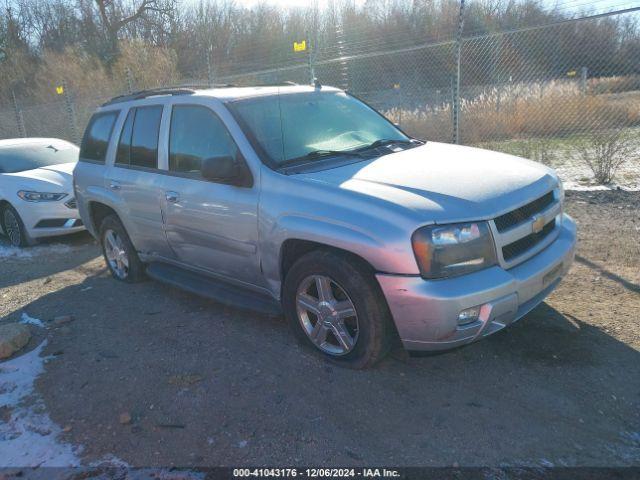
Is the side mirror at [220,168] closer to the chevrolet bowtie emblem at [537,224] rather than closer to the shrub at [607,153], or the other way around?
the chevrolet bowtie emblem at [537,224]

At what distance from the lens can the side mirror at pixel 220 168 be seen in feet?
11.9

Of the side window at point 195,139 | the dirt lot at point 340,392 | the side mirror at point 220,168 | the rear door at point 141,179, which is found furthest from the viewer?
the rear door at point 141,179

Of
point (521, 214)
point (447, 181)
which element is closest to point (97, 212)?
point (447, 181)

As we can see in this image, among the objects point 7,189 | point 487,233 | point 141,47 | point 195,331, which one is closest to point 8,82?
point 141,47

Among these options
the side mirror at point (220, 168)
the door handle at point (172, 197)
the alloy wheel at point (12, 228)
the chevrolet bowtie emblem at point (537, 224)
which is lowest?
the alloy wheel at point (12, 228)

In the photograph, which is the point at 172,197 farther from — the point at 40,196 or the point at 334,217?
the point at 40,196

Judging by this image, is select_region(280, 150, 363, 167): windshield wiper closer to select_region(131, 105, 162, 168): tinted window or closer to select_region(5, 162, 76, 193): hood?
select_region(131, 105, 162, 168): tinted window

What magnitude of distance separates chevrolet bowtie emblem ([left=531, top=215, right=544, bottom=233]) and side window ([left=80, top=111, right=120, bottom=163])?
13.3ft

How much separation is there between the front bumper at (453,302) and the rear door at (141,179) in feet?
8.16

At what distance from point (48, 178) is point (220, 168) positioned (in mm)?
4987

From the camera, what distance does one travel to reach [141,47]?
20.4 meters

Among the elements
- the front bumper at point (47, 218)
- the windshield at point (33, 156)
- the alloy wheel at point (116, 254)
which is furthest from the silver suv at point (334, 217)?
the windshield at point (33, 156)

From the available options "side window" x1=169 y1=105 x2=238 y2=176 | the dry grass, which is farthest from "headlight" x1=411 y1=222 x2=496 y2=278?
the dry grass

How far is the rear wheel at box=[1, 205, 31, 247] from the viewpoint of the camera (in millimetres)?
7414
